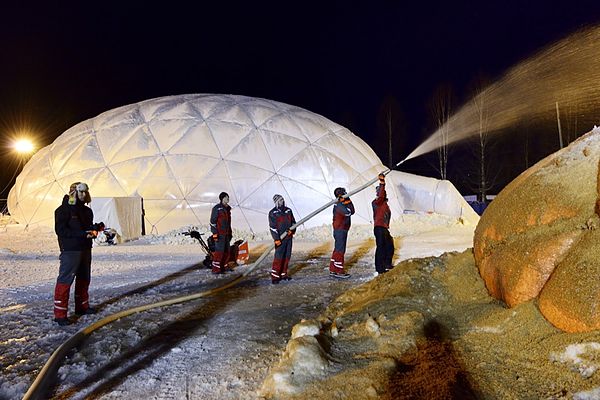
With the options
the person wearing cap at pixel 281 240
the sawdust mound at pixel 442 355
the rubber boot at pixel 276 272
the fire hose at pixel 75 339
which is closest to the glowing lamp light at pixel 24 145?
the fire hose at pixel 75 339

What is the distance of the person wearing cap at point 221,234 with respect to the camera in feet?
25.4

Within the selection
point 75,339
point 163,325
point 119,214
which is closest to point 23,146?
point 119,214

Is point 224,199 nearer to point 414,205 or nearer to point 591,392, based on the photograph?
point 591,392

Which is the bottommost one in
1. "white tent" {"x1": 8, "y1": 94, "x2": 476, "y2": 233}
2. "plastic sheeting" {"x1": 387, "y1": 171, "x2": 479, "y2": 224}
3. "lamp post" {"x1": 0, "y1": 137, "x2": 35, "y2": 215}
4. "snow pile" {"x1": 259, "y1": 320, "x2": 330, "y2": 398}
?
"snow pile" {"x1": 259, "y1": 320, "x2": 330, "y2": 398}

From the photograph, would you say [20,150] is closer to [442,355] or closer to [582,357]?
[442,355]

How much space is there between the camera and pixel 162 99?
17.4 m

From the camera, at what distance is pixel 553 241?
3.16m

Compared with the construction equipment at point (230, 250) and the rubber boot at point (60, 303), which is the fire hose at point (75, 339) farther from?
the construction equipment at point (230, 250)

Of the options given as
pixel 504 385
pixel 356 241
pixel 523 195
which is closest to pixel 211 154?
pixel 356 241

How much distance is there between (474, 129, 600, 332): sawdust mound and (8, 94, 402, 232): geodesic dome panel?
35.2 feet

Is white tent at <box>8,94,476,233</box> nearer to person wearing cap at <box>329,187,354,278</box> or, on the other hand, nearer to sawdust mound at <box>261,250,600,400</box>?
person wearing cap at <box>329,187,354,278</box>

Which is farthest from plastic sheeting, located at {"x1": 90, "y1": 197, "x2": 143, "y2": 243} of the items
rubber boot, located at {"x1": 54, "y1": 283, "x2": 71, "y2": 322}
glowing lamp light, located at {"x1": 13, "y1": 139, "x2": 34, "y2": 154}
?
glowing lamp light, located at {"x1": 13, "y1": 139, "x2": 34, "y2": 154}

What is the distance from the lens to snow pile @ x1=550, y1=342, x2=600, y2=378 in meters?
2.38

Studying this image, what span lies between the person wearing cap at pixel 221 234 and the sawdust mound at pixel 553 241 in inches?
193
